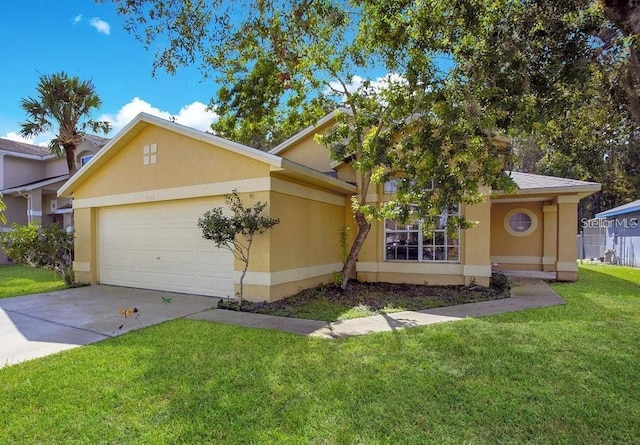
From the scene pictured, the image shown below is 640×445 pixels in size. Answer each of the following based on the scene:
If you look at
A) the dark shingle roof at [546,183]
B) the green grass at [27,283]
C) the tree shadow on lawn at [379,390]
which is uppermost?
the dark shingle roof at [546,183]

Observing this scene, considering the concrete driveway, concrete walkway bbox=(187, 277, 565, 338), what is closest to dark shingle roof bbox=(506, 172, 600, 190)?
concrete walkway bbox=(187, 277, 565, 338)

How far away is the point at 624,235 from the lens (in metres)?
21.7

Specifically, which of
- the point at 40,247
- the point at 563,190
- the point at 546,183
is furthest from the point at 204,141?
the point at 546,183

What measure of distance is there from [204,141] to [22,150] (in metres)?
21.1

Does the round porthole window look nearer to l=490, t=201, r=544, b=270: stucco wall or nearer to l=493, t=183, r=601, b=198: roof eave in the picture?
l=490, t=201, r=544, b=270: stucco wall

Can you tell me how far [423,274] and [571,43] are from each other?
6.89m

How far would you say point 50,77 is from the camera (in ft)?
61.5

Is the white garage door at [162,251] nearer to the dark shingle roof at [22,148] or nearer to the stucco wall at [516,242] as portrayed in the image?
the stucco wall at [516,242]

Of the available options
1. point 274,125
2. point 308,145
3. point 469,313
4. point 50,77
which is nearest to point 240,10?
point 274,125

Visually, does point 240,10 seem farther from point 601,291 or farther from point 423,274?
point 601,291

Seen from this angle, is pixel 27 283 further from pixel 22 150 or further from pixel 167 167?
pixel 22 150

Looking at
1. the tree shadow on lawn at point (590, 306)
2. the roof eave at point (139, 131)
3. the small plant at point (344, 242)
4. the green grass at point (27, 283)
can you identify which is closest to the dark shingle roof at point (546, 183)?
the tree shadow on lawn at point (590, 306)

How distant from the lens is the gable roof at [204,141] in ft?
28.7

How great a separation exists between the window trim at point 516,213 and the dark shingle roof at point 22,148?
26730 mm
